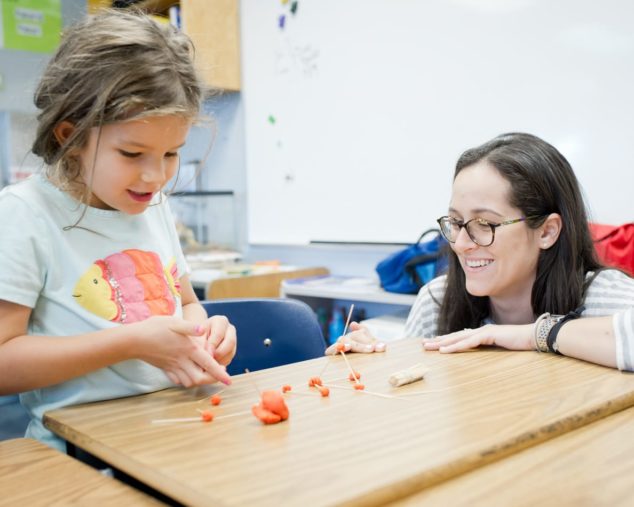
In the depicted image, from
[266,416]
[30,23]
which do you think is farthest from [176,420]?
[30,23]

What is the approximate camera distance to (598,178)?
7.61 feet

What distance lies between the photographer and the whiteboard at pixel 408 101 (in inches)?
90.6

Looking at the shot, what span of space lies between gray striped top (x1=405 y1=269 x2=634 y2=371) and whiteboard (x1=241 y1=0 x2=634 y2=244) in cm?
103

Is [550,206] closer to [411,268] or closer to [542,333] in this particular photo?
[542,333]

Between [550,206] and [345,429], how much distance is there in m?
0.87

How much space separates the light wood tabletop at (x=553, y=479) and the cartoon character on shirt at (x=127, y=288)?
2.21 ft

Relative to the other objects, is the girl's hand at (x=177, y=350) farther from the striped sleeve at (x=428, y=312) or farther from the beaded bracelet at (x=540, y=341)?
the striped sleeve at (x=428, y=312)

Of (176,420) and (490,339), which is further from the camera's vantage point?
(490,339)

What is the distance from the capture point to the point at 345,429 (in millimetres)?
764

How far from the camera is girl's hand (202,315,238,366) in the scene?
1.06 meters

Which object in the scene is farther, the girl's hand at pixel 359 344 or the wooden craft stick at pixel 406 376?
A: the girl's hand at pixel 359 344

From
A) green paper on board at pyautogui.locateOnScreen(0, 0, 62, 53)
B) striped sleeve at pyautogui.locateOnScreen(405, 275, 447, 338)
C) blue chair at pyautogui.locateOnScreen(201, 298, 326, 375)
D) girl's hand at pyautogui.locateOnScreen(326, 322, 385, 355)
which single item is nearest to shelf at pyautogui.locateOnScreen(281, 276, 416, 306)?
striped sleeve at pyautogui.locateOnScreen(405, 275, 447, 338)

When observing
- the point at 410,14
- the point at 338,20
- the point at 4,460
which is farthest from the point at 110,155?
the point at 338,20

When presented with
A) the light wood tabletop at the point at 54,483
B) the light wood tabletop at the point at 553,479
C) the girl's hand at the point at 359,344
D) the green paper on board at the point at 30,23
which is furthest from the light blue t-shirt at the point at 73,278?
the green paper on board at the point at 30,23
